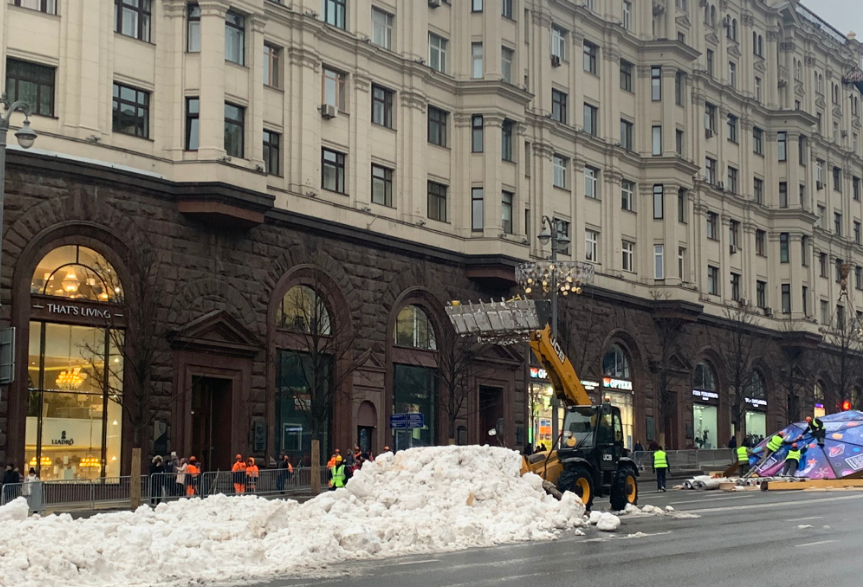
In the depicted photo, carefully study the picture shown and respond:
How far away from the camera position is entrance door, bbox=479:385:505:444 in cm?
5372

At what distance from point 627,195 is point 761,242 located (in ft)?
56.4

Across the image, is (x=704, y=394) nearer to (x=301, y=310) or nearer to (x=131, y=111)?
(x=301, y=310)

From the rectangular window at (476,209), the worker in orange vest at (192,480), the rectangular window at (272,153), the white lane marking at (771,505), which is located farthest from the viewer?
the rectangular window at (476,209)

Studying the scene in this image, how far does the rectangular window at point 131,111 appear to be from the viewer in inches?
1553

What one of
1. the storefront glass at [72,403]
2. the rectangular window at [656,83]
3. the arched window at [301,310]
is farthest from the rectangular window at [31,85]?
the rectangular window at [656,83]

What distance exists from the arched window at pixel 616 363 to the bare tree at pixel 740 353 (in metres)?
7.80

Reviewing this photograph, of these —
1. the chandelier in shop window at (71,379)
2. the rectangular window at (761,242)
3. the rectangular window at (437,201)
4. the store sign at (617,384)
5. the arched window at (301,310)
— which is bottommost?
the chandelier in shop window at (71,379)

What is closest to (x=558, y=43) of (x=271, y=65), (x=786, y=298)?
(x=271, y=65)

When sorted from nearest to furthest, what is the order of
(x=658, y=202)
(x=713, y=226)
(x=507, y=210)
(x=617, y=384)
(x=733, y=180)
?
(x=507, y=210) < (x=617, y=384) < (x=658, y=202) < (x=713, y=226) < (x=733, y=180)

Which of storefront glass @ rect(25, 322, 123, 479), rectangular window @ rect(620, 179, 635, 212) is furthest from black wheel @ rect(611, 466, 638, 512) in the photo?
rectangular window @ rect(620, 179, 635, 212)

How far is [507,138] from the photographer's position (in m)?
54.9

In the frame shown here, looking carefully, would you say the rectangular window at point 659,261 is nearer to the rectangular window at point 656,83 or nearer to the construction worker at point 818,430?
the rectangular window at point 656,83

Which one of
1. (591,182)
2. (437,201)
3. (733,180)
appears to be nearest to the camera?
(437,201)

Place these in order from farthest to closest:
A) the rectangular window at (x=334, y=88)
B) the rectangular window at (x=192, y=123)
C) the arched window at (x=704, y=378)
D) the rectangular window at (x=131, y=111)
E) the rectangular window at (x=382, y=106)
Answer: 1. the arched window at (x=704, y=378)
2. the rectangular window at (x=382, y=106)
3. the rectangular window at (x=334, y=88)
4. the rectangular window at (x=192, y=123)
5. the rectangular window at (x=131, y=111)
